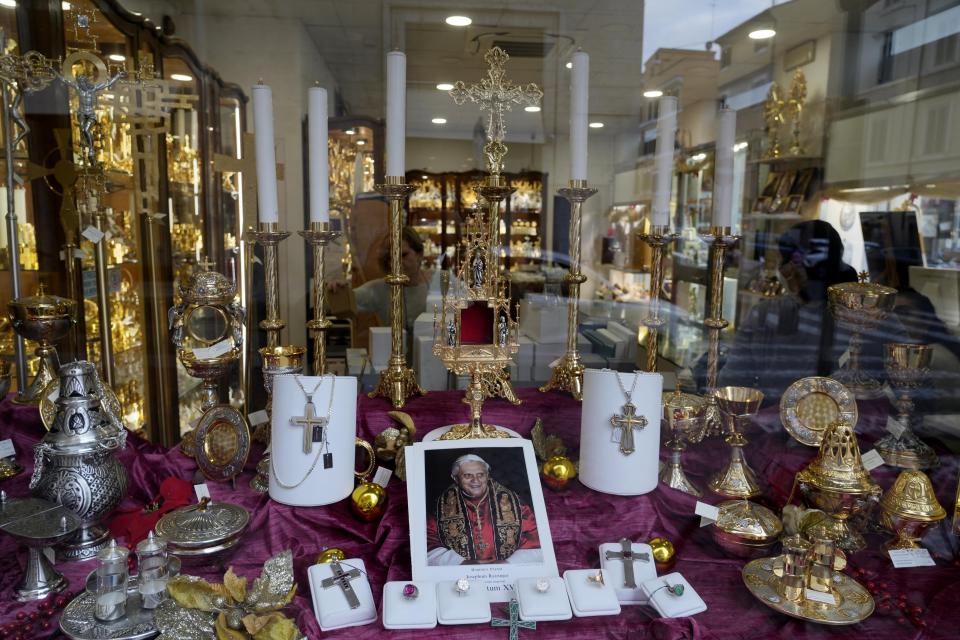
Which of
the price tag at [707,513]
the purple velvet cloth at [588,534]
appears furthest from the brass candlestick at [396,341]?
the price tag at [707,513]

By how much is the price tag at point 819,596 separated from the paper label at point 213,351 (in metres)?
1.45

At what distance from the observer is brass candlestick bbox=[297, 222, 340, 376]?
5.30 feet

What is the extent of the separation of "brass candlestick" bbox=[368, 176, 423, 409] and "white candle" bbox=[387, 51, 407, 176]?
1.9 inches

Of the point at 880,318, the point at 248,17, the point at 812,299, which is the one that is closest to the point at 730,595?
the point at 880,318

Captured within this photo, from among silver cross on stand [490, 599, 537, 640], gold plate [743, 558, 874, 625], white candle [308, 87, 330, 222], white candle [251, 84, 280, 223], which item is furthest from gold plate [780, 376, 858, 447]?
white candle [251, 84, 280, 223]

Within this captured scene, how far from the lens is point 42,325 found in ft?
5.96

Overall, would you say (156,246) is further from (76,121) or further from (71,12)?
(71,12)

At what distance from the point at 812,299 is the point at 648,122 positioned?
4.71ft

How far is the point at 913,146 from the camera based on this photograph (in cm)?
296

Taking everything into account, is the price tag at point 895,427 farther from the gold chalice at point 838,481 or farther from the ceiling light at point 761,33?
the ceiling light at point 761,33

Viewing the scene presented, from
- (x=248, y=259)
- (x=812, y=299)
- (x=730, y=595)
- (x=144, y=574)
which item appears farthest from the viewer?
(x=248, y=259)

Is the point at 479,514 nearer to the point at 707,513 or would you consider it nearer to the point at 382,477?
the point at 382,477

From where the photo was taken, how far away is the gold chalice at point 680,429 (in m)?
1.61

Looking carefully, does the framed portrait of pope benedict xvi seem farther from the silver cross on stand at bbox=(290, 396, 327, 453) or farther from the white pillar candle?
the white pillar candle
